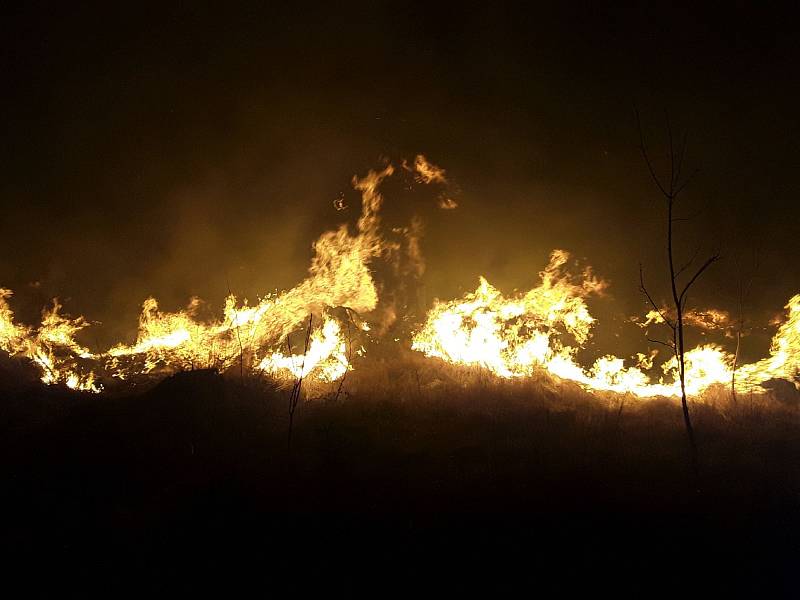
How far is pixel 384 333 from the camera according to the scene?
12.7 m

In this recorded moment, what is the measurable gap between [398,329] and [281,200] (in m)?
4.52

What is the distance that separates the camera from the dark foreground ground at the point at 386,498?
5414 millimetres

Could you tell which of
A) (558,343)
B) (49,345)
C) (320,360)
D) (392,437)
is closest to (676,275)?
Answer: (558,343)

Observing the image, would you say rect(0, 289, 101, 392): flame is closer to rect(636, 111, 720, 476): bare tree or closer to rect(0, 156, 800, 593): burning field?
rect(0, 156, 800, 593): burning field

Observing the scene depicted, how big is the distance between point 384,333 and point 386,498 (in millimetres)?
6246

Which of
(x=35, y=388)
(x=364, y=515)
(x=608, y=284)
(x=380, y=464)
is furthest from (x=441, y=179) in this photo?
(x=35, y=388)

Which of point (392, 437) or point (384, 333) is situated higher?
point (384, 333)

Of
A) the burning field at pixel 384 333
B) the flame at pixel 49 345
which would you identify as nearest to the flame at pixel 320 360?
the burning field at pixel 384 333

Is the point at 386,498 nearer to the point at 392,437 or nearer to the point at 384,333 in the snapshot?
the point at 392,437

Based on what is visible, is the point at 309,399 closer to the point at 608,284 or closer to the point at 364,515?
the point at 364,515

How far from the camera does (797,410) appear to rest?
35.2 feet

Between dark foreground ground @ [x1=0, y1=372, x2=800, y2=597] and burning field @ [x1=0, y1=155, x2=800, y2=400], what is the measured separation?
1.62 meters

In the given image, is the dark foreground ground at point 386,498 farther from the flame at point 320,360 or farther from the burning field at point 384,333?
the burning field at point 384,333

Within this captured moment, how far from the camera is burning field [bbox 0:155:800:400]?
37.4 feet
